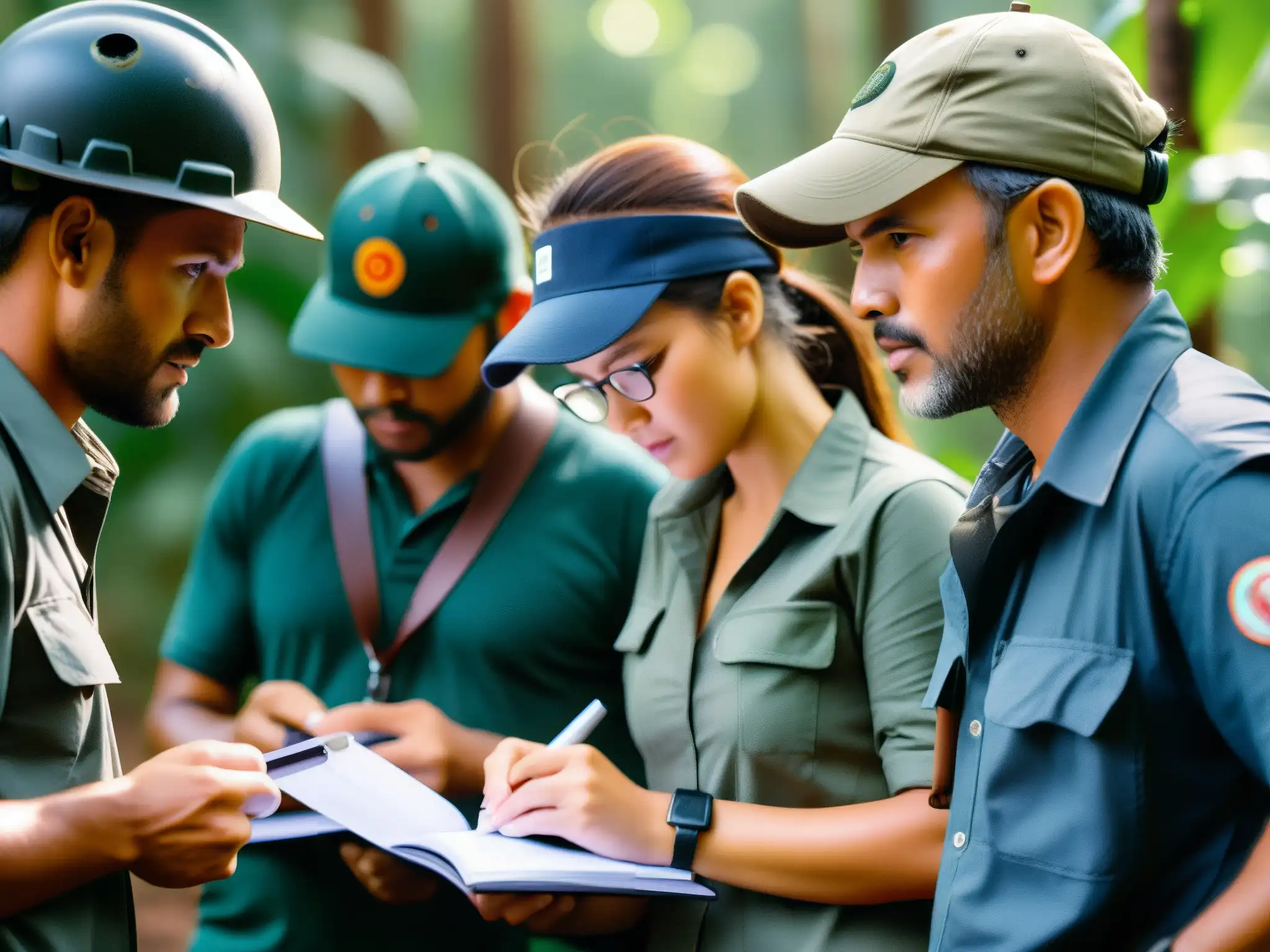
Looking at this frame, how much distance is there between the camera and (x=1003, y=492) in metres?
1.64

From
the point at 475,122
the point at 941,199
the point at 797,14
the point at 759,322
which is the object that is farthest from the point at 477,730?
the point at 797,14

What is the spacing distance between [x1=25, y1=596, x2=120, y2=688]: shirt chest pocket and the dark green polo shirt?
0.83 m

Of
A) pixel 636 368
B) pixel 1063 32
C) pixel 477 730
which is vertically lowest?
pixel 477 730

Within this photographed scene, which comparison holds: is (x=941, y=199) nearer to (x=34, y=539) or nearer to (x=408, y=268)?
(x=34, y=539)

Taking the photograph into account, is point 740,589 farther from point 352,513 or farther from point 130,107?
point 130,107

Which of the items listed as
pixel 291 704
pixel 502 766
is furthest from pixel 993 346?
pixel 291 704

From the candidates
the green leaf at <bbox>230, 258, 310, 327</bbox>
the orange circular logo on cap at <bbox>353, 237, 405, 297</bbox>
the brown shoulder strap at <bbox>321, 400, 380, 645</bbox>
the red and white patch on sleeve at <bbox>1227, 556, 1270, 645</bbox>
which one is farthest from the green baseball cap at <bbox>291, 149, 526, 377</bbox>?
the green leaf at <bbox>230, 258, 310, 327</bbox>

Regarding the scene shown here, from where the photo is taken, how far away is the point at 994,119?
1.43 meters

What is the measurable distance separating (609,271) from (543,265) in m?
0.14

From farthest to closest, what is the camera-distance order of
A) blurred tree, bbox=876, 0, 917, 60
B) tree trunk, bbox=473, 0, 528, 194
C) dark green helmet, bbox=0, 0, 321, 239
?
blurred tree, bbox=876, 0, 917, 60 < tree trunk, bbox=473, 0, 528, 194 < dark green helmet, bbox=0, 0, 321, 239

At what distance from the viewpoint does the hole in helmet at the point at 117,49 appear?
165cm

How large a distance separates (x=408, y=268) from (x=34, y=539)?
1137 millimetres

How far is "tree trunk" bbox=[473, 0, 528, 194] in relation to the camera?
18.2 ft

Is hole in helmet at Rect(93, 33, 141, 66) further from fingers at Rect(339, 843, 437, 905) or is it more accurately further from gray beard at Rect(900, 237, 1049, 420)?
fingers at Rect(339, 843, 437, 905)
